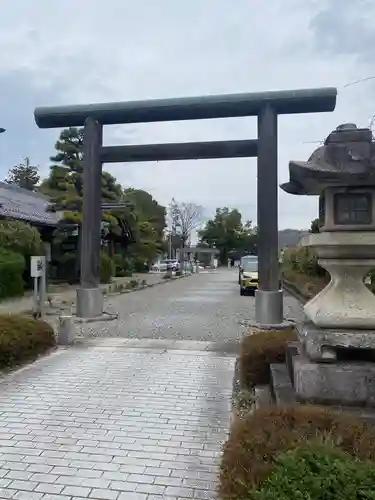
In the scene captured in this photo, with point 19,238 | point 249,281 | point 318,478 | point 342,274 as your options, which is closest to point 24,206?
point 19,238

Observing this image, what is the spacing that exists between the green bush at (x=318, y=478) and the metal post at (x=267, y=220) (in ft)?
26.7

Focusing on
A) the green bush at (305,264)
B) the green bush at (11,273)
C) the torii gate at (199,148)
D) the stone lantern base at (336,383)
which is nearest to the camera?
the stone lantern base at (336,383)

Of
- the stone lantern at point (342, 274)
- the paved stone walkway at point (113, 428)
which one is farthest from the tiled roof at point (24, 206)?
the stone lantern at point (342, 274)

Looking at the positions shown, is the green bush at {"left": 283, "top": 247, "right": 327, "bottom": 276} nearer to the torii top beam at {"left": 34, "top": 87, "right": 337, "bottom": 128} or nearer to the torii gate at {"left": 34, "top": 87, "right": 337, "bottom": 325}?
the torii gate at {"left": 34, "top": 87, "right": 337, "bottom": 325}

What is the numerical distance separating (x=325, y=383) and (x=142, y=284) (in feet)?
69.5

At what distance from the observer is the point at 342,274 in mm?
4500

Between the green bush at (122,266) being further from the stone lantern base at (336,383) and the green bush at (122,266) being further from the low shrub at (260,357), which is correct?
the stone lantern base at (336,383)

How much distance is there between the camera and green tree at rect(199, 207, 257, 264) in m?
62.0

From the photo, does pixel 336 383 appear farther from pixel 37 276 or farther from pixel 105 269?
pixel 105 269

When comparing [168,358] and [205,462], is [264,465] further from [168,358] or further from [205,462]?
[168,358]

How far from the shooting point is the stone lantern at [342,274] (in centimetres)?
411

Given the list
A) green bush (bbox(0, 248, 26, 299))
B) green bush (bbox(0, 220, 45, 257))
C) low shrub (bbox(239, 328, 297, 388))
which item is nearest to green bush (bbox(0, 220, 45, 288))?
green bush (bbox(0, 220, 45, 257))

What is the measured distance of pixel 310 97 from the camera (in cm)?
1025

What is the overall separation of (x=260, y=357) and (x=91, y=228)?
6.98 meters
